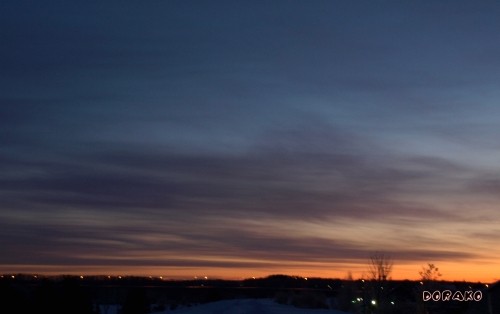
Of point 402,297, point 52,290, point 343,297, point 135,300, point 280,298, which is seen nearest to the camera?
point 52,290

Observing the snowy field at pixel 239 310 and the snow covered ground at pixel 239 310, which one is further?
the snowy field at pixel 239 310

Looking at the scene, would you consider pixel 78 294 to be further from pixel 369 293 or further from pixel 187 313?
pixel 369 293

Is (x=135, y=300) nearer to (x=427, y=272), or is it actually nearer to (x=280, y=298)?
(x=427, y=272)

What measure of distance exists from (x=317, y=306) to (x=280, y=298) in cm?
2332

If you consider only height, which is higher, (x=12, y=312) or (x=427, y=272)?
(x=427, y=272)

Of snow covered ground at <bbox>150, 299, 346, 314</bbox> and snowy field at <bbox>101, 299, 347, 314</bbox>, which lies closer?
snow covered ground at <bbox>150, 299, 346, 314</bbox>

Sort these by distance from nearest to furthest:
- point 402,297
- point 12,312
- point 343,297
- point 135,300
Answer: point 12,312 → point 135,300 → point 402,297 → point 343,297

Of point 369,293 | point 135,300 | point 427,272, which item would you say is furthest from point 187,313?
point 427,272

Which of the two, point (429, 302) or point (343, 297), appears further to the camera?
point (343, 297)

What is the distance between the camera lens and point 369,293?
8625 cm

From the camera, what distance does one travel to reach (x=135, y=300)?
7506cm

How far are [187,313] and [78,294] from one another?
85.9ft

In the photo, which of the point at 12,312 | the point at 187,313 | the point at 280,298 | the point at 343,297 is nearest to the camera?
the point at 12,312

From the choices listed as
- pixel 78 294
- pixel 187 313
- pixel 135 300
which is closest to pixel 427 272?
pixel 187 313
